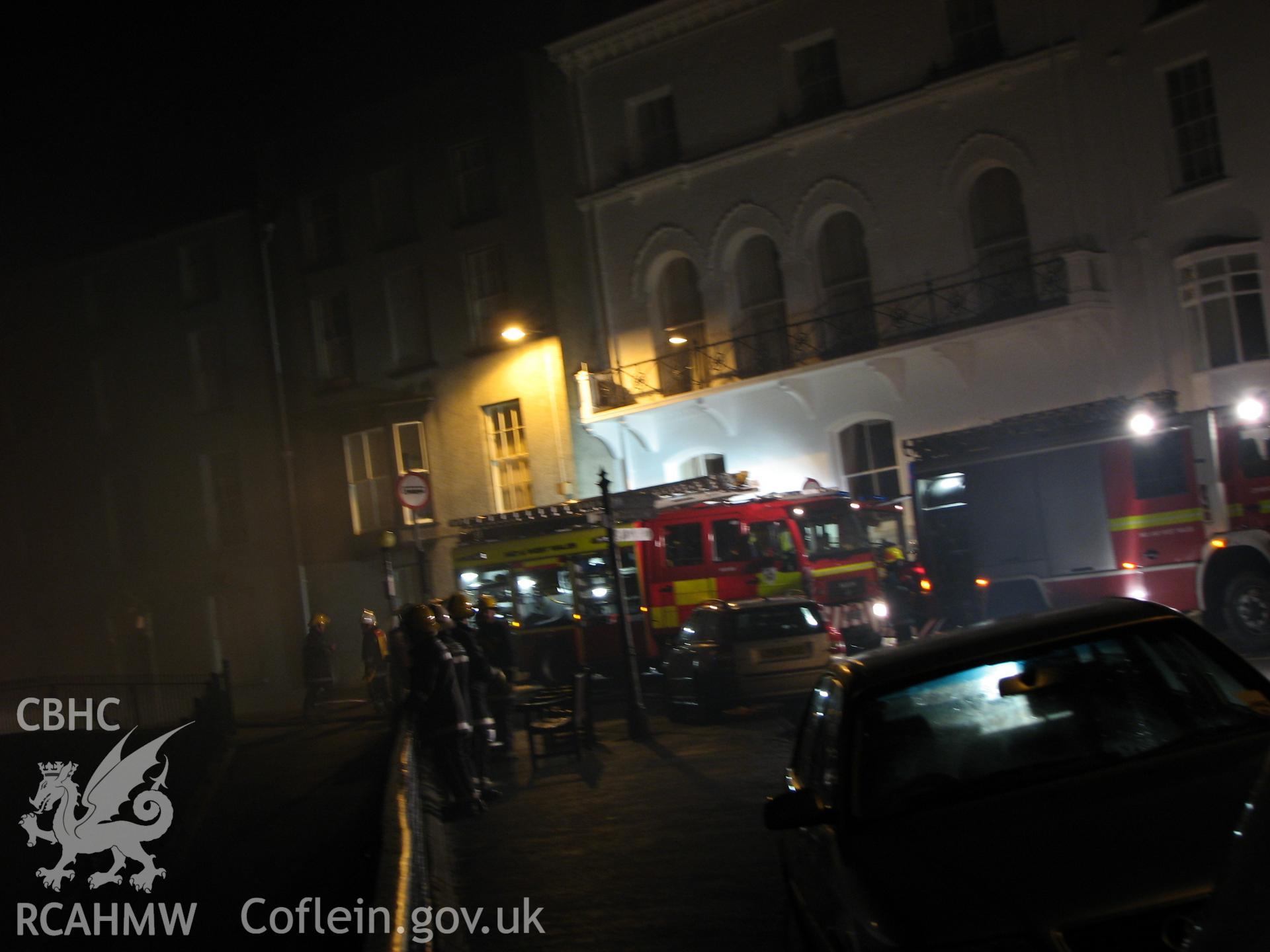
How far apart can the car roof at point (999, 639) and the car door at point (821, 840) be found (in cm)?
19

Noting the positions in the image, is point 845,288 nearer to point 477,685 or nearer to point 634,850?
point 477,685

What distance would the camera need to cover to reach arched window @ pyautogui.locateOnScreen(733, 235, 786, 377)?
88.7ft

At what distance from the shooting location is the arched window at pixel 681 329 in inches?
1106

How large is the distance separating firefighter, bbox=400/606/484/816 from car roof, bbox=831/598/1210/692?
305 inches

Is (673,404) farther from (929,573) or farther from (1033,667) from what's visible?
(1033,667)

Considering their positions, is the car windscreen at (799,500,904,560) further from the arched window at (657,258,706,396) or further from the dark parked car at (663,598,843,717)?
the arched window at (657,258,706,396)

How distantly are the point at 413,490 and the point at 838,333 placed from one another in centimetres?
1063

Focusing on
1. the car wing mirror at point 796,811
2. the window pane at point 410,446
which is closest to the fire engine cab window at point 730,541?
the window pane at point 410,446

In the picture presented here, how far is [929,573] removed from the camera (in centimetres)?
2059

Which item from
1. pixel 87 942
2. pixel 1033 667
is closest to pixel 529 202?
pixel 87 942

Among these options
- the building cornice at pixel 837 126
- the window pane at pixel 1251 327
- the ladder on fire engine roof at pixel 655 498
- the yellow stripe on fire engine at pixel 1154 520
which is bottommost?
the yellow stripe on fire engine at pixel 1154 520

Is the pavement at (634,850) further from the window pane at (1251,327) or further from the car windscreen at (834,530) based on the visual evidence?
the window pane at (1251,327)

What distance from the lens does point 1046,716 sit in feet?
15.8

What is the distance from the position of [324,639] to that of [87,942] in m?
13.1
